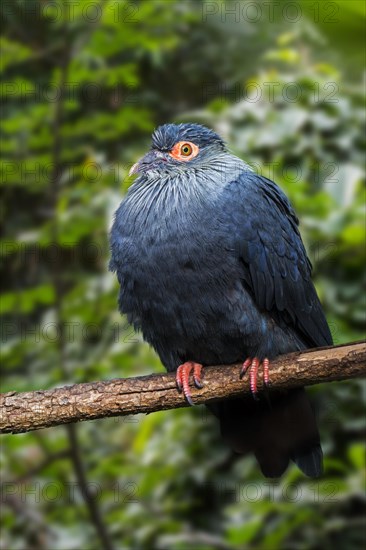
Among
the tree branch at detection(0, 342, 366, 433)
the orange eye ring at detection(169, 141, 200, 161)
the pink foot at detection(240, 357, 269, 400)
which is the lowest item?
the tree branch at detection(0, 342, 366, 433)

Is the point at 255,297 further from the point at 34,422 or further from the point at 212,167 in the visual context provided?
the point at 34,422

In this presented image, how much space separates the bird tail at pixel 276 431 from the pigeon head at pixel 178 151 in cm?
111

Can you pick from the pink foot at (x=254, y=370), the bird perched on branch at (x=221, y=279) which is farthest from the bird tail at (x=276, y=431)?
the pink foot at (x=254, y=370)

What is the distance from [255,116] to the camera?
4.36m

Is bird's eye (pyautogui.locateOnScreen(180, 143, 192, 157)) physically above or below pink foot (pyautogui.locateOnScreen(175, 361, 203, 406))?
above

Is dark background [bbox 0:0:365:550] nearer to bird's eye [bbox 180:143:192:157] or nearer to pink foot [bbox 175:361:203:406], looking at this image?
bird's eye [bbox 180:143:192:157]

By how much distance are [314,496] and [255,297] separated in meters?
1.56

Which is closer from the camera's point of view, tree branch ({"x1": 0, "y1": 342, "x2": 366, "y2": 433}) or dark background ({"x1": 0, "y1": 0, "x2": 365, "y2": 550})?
tree branch ({"x1": 0, "y1": 342, "x2": 366, "y2": 433})

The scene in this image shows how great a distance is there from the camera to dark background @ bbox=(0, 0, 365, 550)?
12.2 ft

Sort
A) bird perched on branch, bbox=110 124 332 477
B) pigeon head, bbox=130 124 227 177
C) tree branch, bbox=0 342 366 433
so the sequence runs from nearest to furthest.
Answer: tree branch, bbox=0 342 366 433 < bird perched on branch, bbox=110 124 332 477 < pigeon head, bbox=130 124 227 177

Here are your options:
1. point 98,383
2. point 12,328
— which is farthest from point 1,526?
point 98,383

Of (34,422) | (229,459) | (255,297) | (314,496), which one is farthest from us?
(229,459)

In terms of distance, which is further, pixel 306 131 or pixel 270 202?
pixel 306 131

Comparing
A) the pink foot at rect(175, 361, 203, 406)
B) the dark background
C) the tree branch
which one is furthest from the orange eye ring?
the tree branch
